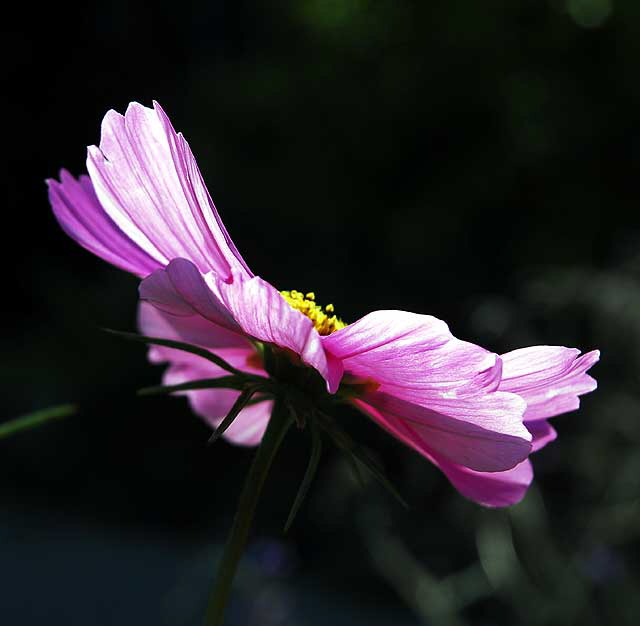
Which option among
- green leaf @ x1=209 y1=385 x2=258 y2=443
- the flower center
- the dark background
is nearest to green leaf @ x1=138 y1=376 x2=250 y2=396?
green leaf @ x1=209 y1=385 x2=258 y2=443

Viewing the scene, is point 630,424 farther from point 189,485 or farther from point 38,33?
point 38,33

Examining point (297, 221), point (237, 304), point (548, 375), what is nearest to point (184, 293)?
point (237, 304)

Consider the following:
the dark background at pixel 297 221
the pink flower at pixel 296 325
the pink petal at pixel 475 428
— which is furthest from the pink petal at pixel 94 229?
the dark background at pixel 297 221

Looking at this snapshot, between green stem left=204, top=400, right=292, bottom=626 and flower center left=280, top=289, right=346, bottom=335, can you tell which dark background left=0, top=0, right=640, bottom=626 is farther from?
green stem left=204, top=400, right=292, bottom=626

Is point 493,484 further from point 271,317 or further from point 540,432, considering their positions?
point 271,317

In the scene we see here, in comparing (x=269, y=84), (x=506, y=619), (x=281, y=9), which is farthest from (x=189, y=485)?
(x=281, y=9)

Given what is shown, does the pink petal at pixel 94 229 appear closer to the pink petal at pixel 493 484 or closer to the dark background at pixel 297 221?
the pink petal at pixel 493 484
